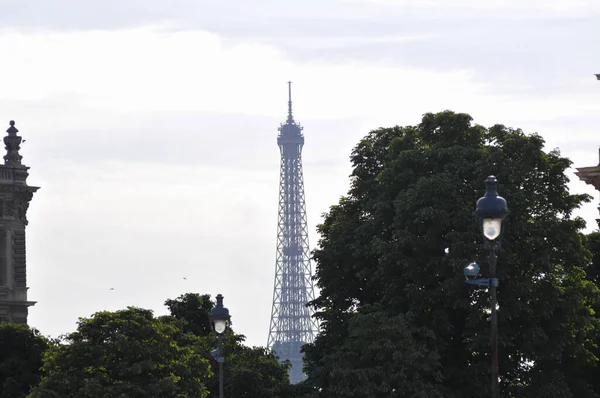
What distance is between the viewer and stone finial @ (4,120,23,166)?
401ft

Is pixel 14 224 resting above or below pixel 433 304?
above

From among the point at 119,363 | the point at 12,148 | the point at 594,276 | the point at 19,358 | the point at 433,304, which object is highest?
the point at 12,148

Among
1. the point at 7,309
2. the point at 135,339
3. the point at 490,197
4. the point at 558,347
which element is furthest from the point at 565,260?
the point at 7,309

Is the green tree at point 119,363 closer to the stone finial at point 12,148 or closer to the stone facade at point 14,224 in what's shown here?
the stone facade at point 14,224

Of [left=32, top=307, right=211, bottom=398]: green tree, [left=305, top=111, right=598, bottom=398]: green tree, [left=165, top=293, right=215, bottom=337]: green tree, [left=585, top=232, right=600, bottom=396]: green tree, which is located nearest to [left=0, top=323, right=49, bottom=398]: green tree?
[left=165, top=293, right=215, bottom=337]: green tree

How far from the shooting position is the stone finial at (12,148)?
12212 centimetres

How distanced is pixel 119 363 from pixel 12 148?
51.0m

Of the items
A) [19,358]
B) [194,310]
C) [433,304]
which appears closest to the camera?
[433,304]

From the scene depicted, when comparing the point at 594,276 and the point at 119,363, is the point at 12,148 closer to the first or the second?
the point at 594,276

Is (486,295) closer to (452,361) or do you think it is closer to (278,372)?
(452,361)

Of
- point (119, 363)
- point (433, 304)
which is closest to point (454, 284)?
point (433, 304)

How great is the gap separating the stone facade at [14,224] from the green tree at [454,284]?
4222 centimetres

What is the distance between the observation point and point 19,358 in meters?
91.9

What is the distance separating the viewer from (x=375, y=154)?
83688 millimetres
